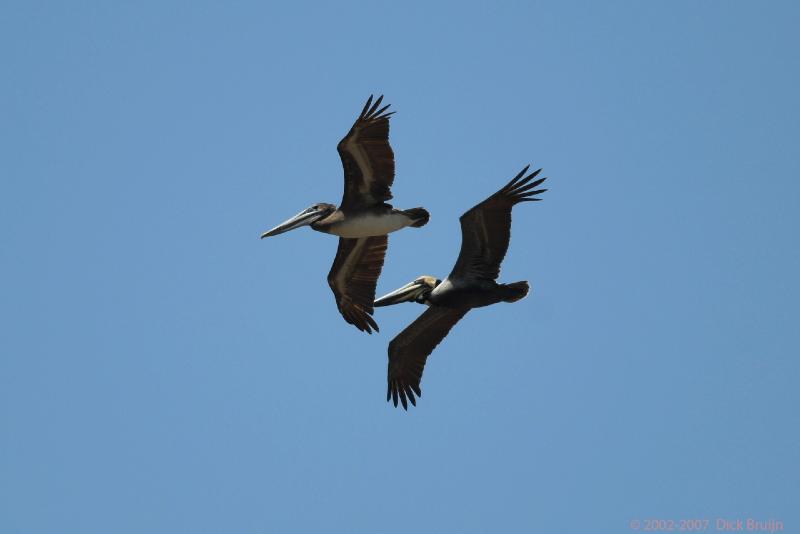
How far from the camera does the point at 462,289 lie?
2230 cm

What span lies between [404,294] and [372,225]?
1211 mm

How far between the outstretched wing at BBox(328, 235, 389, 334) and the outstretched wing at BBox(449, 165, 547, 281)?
2592 mm

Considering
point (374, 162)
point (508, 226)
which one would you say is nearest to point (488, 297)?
point (508, 226)

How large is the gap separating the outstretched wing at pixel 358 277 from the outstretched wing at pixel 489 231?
8.50 feet

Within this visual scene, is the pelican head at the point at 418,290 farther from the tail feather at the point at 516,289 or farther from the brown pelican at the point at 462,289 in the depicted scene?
the tail feather at the point at 516,289

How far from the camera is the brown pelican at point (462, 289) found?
21.5 m

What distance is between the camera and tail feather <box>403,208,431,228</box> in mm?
22969

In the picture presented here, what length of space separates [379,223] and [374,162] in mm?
876

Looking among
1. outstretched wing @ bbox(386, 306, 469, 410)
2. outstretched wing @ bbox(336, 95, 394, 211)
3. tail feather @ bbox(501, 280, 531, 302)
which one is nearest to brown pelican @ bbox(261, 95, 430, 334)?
outstretched wing @ bbox(336, 95, 394, 211)

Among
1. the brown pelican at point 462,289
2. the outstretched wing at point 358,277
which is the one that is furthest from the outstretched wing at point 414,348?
the outstretched wing at point 358,277

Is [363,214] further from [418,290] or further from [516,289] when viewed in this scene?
[516,289]

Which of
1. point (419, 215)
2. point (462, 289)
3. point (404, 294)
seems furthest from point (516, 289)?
point (404, 294)

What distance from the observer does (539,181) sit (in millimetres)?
21359

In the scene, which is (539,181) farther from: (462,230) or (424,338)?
(424,338)
